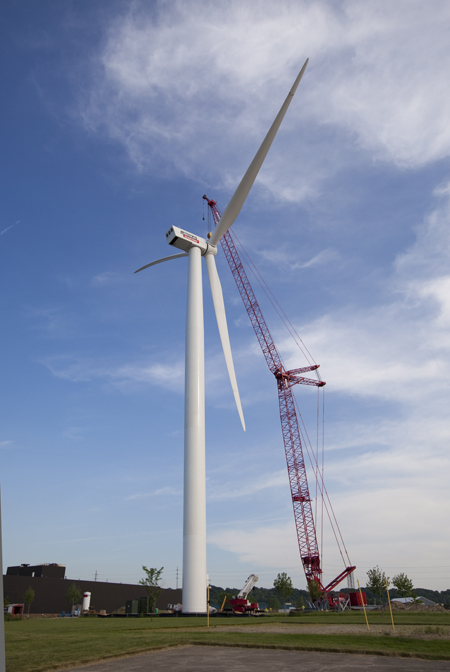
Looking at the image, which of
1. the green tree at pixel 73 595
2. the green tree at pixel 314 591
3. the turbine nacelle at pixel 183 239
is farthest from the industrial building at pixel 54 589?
the turbine nacelle at pixel 183 239

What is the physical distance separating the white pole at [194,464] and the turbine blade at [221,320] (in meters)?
2.97

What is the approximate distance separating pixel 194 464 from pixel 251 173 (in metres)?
24.4

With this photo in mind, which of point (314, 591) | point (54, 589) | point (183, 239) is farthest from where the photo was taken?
point (54, 589)

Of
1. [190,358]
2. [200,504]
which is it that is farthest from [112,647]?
[190,358]

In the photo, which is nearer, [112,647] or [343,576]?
[112,647]

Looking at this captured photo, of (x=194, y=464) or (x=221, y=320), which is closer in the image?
(x=194, y=464)

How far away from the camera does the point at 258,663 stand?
1454 cm

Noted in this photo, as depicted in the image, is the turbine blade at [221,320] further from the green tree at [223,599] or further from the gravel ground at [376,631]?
the green tree at [223,599]

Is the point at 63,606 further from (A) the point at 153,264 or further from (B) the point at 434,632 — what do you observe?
(B) the point at 434,632

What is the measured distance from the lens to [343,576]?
93875 millimetres

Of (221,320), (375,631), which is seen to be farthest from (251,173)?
(375,631)

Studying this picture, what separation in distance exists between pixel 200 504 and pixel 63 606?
71687 millimetres

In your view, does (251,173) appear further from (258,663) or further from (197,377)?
(258,663)

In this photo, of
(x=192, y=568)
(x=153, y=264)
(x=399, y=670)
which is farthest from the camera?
(x=153, y=264)
